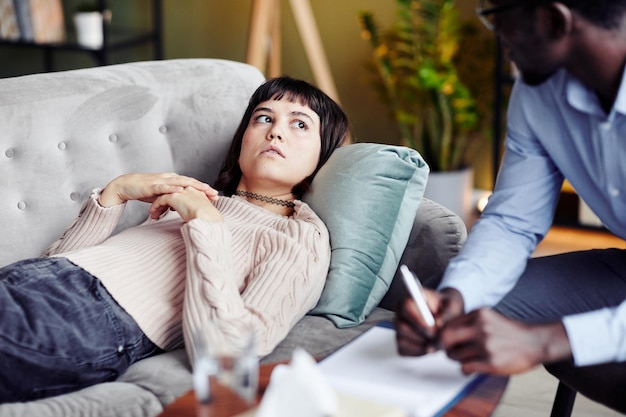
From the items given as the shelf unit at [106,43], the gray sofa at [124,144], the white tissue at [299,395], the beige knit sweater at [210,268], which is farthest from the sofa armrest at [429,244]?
the shelf unit at [106,43]

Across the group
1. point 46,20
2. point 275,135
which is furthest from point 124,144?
point 46,20

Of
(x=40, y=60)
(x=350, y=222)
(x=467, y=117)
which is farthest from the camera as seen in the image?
(x=40, y=60)

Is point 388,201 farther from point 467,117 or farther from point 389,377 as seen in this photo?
point 467,117

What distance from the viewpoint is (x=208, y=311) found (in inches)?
55.6

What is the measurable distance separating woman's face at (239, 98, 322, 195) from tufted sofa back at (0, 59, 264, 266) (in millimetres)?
183

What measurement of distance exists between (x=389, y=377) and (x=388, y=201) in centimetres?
65

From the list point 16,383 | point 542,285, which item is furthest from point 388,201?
point 16,383

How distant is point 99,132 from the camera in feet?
6.23

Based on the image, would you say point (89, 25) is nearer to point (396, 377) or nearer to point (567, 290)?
point (567, 290)

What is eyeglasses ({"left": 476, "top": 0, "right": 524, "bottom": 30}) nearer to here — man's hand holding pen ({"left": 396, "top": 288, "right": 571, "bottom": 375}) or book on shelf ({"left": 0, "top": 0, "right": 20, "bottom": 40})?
man's hand holding pen ({"left": 396, "top": 288, "right": 571, "bottom": 375})

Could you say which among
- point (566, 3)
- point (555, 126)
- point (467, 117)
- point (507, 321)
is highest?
Answer: point (566, 3)

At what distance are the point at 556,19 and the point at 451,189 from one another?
2503mm

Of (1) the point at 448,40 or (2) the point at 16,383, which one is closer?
(2) the point at 16,383

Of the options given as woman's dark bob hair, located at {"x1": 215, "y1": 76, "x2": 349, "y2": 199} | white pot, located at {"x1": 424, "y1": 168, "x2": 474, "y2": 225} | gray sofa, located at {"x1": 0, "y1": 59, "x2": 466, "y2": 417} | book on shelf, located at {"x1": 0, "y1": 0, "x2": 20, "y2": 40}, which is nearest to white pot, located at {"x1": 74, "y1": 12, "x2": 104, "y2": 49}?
book on shelf, located at {"x1": 0, "y1": 0, "x2": 20, "y2": 40}
